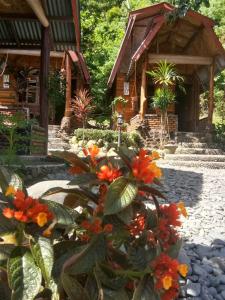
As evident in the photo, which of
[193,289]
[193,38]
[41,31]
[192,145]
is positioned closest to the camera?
[193,289]

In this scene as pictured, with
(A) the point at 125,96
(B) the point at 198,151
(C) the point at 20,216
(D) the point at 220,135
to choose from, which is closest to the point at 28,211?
(C) the point at 20,216

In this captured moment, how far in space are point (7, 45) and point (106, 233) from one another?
11483 millimetres

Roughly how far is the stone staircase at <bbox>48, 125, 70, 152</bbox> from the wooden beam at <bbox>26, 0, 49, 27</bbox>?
6483mm

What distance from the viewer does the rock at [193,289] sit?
2.90m

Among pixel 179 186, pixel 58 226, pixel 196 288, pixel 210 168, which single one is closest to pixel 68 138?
pixel 210 168

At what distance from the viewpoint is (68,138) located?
1861 cm

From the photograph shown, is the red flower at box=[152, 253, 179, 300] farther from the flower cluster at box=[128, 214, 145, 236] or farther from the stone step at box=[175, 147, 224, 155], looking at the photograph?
the stone step at box=[175, 147, 224, 155]

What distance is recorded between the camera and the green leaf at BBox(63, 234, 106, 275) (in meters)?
1.28

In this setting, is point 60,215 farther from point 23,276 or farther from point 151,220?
point 151,220

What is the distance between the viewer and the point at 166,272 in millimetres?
1259

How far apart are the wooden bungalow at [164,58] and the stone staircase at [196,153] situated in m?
0.70

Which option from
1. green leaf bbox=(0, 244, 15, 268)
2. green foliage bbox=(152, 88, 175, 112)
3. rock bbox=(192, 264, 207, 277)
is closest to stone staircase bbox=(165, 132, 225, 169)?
green foliage bbox=(152, 88, 175, 112)

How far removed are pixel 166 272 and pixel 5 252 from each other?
19.6 inches

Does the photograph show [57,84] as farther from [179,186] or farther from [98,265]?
[98,265]
